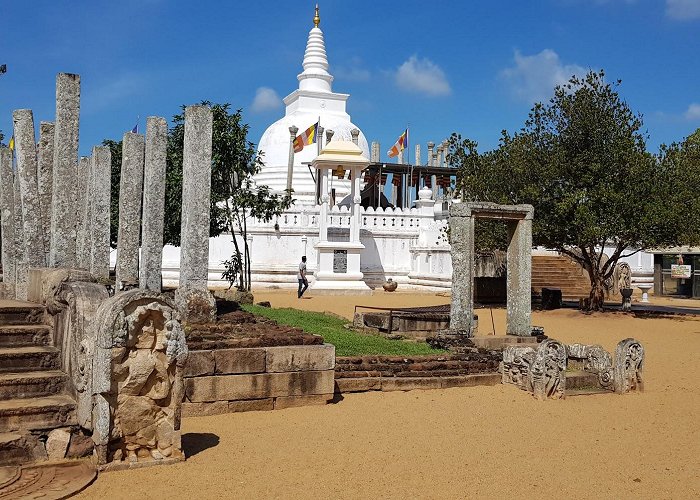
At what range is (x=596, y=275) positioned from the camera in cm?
2186

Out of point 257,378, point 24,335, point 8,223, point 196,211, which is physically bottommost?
point 257,378

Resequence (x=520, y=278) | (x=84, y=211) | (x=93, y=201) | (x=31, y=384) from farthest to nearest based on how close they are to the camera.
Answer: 1. (x=84, y=211)
2. (x=520, y=278)
3. (x=93, y=201)
4. (x=31, y=384)

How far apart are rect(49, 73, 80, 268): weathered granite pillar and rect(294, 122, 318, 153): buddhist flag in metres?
24.1

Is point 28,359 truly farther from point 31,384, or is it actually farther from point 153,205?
point 153,205

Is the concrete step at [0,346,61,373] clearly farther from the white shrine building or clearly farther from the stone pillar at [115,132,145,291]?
the white shrine building

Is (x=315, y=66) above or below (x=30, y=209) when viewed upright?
above

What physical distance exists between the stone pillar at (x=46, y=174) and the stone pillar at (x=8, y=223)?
1.08m

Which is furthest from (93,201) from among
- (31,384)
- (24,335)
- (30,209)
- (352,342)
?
(31,384)

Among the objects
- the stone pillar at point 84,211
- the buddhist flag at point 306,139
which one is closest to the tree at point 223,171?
the stone pillar at point 84,211

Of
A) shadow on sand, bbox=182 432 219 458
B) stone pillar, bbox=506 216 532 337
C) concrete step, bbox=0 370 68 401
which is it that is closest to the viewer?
concrete step, bbox=0 370 68 401

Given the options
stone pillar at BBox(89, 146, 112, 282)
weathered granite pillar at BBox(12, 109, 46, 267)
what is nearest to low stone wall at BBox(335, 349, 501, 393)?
weathered granite pillar at BBox(12, 109, 46, 267)

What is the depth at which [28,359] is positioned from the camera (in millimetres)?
6867

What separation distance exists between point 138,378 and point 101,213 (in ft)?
22.6

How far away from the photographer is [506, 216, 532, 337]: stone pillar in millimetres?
13109
